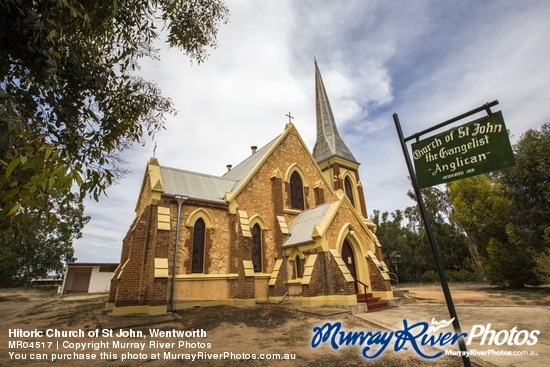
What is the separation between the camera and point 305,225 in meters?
15.3

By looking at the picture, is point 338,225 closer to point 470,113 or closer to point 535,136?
point 470,113

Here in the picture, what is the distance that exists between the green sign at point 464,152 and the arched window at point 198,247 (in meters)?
11.7

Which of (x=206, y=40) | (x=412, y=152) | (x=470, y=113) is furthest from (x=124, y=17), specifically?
(x=470, y=113)

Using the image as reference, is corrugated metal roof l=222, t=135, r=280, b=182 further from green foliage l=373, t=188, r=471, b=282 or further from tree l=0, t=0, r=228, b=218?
green foliage l=373, t=188, r=471, b=282

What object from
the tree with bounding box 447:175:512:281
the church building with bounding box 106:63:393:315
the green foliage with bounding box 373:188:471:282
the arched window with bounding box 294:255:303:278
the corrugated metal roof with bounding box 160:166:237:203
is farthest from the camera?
the green foliage with bounding box 373:188:471:282

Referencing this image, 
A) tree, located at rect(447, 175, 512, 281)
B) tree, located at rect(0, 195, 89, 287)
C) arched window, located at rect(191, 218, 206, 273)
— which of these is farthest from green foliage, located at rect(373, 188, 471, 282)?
tree, located at rect(0, 195, 89, 287)

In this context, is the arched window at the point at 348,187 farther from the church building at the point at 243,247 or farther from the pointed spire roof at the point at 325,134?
the church building at the point at 243,247

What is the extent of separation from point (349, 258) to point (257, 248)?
503cm

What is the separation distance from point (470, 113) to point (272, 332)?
302 inches

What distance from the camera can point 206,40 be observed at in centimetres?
703

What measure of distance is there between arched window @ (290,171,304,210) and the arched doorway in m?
4.56

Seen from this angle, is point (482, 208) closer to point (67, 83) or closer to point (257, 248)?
point (257, 248)

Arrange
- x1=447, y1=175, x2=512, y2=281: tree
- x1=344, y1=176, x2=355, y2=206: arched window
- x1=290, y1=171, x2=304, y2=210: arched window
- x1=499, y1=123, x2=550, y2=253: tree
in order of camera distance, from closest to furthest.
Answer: x1=290, y1=171, x2=304, y2=210: arched window → x1=499, y1=123, x2=550, y2=253: tree → x1=447, y1=175, x2=512, y2=281: tree → x1=344, y1=176, x2=355, y2=206: arched window

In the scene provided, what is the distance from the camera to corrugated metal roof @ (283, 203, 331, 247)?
1432 centimetres
